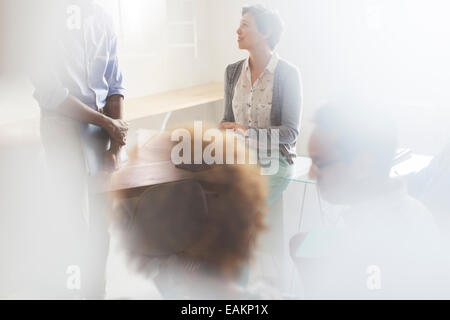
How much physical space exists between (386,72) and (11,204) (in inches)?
28.2

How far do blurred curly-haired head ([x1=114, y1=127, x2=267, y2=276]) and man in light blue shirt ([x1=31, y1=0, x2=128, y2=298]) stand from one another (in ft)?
0.26

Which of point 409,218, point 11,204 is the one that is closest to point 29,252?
point 11,204

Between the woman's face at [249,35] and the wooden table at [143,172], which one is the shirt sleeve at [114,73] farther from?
the woman's face at [249,35]

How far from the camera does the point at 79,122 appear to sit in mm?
937

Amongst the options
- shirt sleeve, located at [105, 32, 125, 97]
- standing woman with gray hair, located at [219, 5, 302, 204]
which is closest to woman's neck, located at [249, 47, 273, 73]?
standing woman with gray hair, located at [219, 5, 302, 204]

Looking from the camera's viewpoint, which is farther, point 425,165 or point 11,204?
point 11,204

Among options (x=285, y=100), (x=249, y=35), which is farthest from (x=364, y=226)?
(x=249, y=35)

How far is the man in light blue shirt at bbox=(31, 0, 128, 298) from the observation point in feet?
3.01

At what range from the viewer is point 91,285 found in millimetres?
997

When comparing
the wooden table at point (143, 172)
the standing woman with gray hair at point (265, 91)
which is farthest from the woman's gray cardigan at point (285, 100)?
the wooden table at point (143, 172)

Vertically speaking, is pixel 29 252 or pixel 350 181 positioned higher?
pixel 350 181
